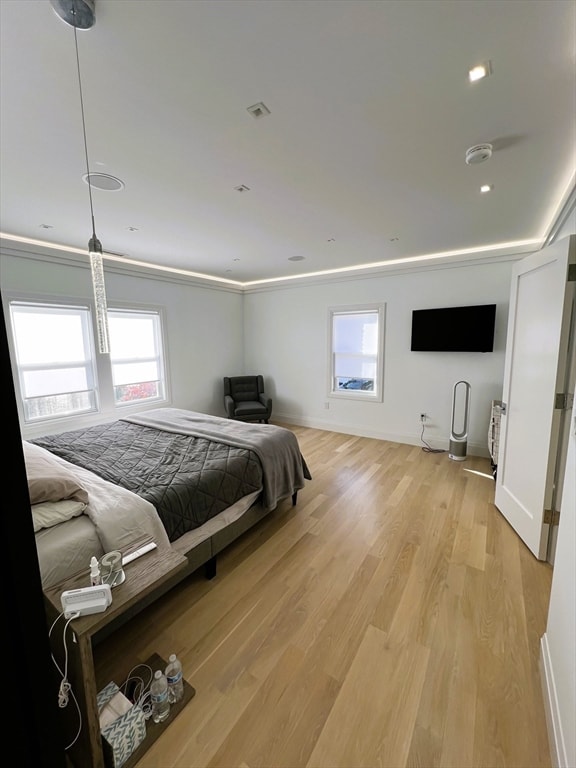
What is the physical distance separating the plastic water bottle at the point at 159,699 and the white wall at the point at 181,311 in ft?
11.1

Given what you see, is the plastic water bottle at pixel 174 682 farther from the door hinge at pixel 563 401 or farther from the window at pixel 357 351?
the window at pixel 357 351

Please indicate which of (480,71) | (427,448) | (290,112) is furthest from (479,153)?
(427,448)

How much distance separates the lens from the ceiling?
3.76 ft

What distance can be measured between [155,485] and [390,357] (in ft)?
12.4

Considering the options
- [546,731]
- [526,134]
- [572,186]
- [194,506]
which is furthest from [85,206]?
[546,731]

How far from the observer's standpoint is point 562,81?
54.3 inches

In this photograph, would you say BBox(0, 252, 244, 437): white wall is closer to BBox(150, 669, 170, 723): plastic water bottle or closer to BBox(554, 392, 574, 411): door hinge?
BBox(150, 669, 170, 723): plastic water bottle

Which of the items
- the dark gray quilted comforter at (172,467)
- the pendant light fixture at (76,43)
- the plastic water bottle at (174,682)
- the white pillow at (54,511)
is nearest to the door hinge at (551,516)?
the dark gray quilted comforter at (172,467)

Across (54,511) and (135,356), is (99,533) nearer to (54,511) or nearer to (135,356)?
(54,511)

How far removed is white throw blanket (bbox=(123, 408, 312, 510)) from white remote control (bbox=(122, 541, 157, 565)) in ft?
3.90

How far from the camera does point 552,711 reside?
1.21 m

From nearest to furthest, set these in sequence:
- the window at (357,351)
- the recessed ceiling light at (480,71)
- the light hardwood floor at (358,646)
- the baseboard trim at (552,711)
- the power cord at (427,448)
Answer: the baseboard trim at (552,711) → the light hardwood floor at (358,646) → the recessed ceiling light at (480,71) → the power cord at (427,448) → the window at (357,351)

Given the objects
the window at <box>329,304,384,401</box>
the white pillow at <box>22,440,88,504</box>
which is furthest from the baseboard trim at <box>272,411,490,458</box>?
the white pillow at <box>22,440,88,504</box>

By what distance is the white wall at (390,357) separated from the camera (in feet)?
13.1
